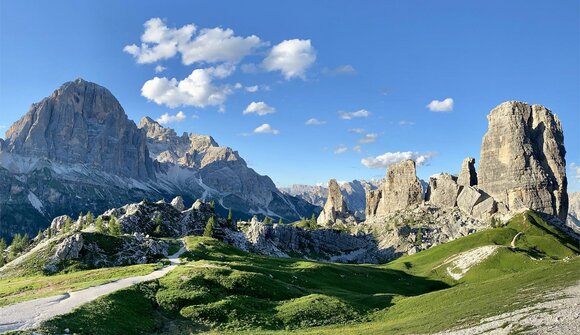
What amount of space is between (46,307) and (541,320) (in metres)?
50.7

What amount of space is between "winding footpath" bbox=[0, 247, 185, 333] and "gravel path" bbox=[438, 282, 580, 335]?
3988cm

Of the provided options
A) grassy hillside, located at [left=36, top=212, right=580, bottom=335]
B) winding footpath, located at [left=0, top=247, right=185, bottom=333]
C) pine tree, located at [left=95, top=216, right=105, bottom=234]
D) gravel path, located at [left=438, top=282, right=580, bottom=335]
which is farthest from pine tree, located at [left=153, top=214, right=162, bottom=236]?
gravel path, located at [left=438, top=282, right=580, bottom=335]

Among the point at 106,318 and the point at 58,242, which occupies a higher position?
the point at 58,242

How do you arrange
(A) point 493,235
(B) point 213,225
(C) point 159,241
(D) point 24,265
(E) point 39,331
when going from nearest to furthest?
(E) point 39,331
(D) point 24,265
(C) point 159,241
(B) point 213,225
(A) point 493,235

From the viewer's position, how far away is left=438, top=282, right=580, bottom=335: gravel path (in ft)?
102

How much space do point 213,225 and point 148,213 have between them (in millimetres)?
25797

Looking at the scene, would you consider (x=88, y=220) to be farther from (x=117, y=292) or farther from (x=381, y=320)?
(x=381, y=320)

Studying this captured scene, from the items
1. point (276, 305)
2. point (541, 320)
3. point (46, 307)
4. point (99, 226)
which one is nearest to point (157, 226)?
point (99, 226)

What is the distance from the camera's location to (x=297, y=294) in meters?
71.4

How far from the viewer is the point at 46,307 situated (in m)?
49.1

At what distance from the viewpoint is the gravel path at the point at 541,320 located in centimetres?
3107

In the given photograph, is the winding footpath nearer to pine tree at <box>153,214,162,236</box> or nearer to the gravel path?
the gravel path

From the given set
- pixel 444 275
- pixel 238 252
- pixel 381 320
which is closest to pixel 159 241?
pixel 238 252

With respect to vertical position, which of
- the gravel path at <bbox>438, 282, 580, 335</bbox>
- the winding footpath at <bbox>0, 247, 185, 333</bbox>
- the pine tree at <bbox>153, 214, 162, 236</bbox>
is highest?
the pine tree at <bbox>153, 214, 162, 236</bbox>
